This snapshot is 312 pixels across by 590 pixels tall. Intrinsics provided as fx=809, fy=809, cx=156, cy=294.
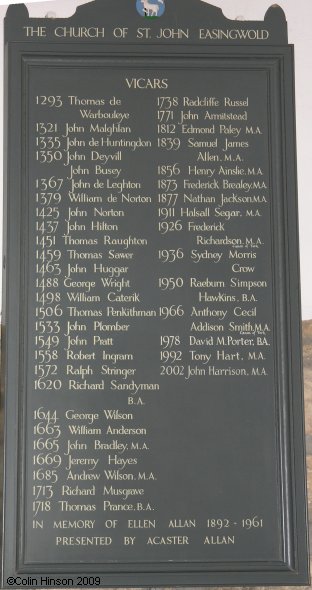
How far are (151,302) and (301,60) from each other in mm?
1433

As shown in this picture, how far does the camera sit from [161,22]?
13.1ft

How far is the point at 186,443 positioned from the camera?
3641 mm

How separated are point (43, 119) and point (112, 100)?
34 centimetres

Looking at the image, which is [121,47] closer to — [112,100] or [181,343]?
[112,100]

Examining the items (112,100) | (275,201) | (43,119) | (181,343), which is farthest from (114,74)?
(181,343)

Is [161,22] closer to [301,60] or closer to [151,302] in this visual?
[301,60]

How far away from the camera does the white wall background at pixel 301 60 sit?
3.86 meters

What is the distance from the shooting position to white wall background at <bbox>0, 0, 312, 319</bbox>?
386cm

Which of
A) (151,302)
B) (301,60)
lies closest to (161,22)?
(301,60)

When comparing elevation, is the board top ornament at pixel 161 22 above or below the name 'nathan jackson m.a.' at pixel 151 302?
above

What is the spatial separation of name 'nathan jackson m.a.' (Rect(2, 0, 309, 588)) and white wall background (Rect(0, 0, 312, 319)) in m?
0.06

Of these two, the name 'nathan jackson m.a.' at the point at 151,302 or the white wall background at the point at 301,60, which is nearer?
the name 'nathan jackson m.a.' at the point at 151,302

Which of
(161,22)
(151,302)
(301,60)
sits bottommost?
(151,302)

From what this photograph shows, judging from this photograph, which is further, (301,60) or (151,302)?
(301,60)
